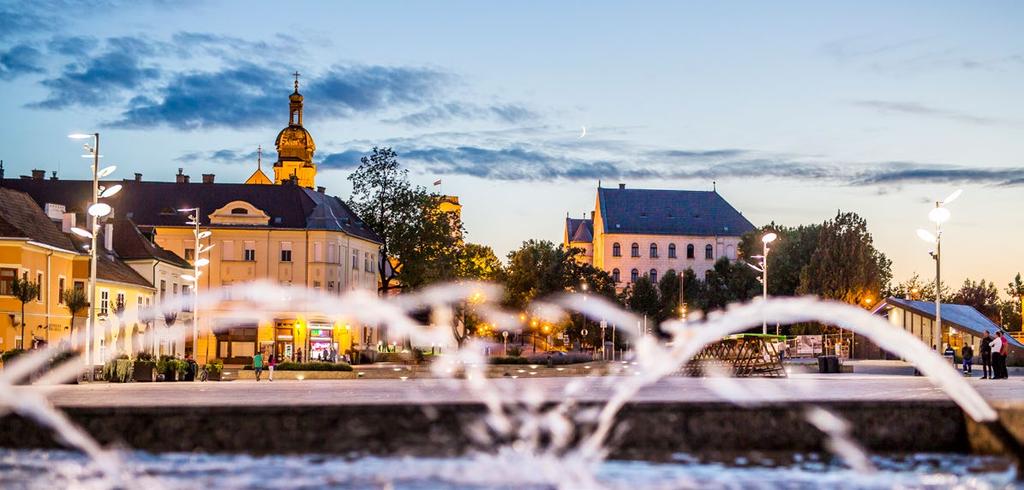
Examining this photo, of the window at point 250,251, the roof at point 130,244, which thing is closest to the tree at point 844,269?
the window at point 250,251

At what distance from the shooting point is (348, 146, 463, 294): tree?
375 feet

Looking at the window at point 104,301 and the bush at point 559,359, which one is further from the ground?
the window at point 104,301

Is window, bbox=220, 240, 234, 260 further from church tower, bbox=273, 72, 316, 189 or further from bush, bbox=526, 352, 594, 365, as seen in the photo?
church tower, bbox=273, 72, 316, 189

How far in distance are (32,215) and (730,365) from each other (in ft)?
120

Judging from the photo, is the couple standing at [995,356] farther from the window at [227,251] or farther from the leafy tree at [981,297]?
the leafy tree at [981,297]

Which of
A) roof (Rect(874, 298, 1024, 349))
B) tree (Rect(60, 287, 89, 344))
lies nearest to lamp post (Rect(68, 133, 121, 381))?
tree (Rect(60, 287, 89, 344))

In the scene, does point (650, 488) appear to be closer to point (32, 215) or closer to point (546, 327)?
point (32, 215)

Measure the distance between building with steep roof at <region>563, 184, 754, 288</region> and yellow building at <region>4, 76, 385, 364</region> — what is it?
7643 cm

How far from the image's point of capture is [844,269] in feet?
379

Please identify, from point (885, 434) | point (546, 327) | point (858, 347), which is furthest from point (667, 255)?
point (885, 434)

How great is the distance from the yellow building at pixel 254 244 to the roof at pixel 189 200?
82mm

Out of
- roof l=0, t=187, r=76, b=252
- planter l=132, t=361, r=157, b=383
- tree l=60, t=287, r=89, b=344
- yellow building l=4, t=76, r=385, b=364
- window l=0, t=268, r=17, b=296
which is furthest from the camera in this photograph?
yellow building l=4, t=76, r=385, b=364

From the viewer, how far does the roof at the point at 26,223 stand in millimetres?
64938

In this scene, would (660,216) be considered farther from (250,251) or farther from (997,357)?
(997,357)
